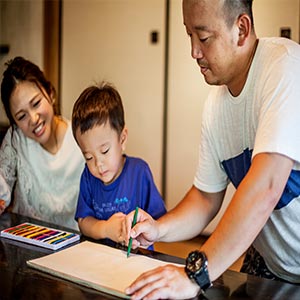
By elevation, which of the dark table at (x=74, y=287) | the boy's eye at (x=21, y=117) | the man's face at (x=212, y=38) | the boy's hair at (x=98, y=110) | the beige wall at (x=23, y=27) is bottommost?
the dark table at (x=74, y=287)

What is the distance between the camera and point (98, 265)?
958 mm

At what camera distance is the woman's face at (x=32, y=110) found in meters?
1.51

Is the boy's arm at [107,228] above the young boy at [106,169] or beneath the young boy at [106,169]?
beneath

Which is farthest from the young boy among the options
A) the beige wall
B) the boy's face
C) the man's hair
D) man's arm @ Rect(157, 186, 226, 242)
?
the beige wall

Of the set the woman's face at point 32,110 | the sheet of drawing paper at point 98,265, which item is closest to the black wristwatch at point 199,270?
the sheet of drawing paper at point 98,265

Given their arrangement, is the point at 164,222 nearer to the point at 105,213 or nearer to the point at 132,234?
the point at 132,234

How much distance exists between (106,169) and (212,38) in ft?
1.68

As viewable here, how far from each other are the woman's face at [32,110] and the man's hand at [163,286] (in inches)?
33.1

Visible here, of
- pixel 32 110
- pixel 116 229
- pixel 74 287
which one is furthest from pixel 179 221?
pixel 32 110

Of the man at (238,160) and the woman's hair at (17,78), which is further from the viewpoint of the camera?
the woman's hair at (17,78)

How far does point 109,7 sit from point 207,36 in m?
2.69

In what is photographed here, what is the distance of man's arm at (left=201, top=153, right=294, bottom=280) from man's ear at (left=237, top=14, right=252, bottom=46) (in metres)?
0.30

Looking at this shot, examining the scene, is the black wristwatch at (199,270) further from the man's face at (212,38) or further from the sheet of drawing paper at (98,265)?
the man's face at (212,38)

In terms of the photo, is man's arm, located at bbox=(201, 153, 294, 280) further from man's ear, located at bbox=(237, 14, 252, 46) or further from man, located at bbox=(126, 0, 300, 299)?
man's ear, located at bbox=(237, 14, 252, 46)
